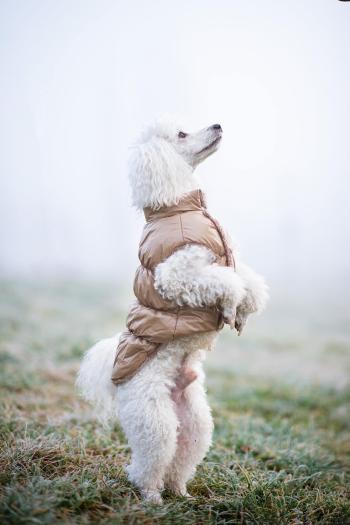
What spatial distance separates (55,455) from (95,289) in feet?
41.8

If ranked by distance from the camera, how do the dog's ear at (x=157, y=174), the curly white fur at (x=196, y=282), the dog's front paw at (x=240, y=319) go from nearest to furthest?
the curly white fur at (x=196, y=282) < the dog's ear at (x=157, y=174) < the dog's front paw at (x=240, y=319)

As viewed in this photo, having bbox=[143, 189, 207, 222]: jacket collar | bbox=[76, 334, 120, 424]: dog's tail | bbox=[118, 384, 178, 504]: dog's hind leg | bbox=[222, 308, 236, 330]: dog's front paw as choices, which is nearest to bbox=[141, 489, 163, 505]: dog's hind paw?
bbox=[118, 384, 178, 504]: dog's hind leg

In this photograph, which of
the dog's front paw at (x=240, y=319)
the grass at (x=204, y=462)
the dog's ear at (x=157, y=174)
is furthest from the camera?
the dog's front paw at (x=240, y=319)

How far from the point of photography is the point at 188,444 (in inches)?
109

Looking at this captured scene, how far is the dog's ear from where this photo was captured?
2693 millimetres

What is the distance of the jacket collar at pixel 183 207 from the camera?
8.91 feet

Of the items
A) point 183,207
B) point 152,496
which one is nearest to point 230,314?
point 183,207

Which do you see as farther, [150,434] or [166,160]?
[166,160]

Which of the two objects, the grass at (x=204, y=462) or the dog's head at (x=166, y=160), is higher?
the dog's head at (x=166, y=160)

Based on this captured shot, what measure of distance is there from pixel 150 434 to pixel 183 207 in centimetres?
148

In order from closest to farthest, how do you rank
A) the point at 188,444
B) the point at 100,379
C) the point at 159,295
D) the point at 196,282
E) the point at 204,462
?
1. the point at 196,282
2. the point at 159,295
3. the point at 188,444
4. the point at 100,379
5. the point at 204,462

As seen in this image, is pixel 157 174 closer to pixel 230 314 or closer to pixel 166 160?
pixel 166 160

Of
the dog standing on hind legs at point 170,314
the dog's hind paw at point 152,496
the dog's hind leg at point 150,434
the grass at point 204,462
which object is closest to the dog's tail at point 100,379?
the dog standing on hind legs at point 170,314

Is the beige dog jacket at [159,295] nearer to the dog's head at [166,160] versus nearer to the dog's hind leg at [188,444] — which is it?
the dog's head at [166,160]
